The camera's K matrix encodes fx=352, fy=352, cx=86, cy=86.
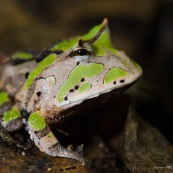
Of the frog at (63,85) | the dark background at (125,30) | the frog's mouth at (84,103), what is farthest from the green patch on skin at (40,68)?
the dark background at (125,30)

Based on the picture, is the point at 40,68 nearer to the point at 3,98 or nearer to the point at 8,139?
the point at 3,98

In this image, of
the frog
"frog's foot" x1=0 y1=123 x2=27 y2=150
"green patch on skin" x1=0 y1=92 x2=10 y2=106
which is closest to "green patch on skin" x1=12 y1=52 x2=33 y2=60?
the frog

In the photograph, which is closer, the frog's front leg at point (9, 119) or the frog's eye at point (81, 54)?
the frog's eye at point (81, 54)

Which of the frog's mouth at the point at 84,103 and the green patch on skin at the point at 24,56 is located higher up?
the green patch on skin at the point at 24,56

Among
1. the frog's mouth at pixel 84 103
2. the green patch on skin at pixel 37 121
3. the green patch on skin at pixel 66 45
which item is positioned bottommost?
the green patch on skin at pixel 37 121

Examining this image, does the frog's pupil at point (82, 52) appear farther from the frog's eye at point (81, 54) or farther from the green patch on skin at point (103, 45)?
the green patch on skin at point (103, 45)

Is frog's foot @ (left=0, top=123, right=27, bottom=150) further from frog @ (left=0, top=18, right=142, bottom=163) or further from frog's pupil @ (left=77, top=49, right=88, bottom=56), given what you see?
frog's pupil @ (left=77, top=49, right=88, bottom=56)

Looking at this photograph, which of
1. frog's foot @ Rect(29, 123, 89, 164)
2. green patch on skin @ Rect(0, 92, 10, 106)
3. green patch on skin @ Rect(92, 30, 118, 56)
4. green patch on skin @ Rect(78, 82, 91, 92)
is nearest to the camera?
frog's foot @ Rect(29, 123, 89, 164)
